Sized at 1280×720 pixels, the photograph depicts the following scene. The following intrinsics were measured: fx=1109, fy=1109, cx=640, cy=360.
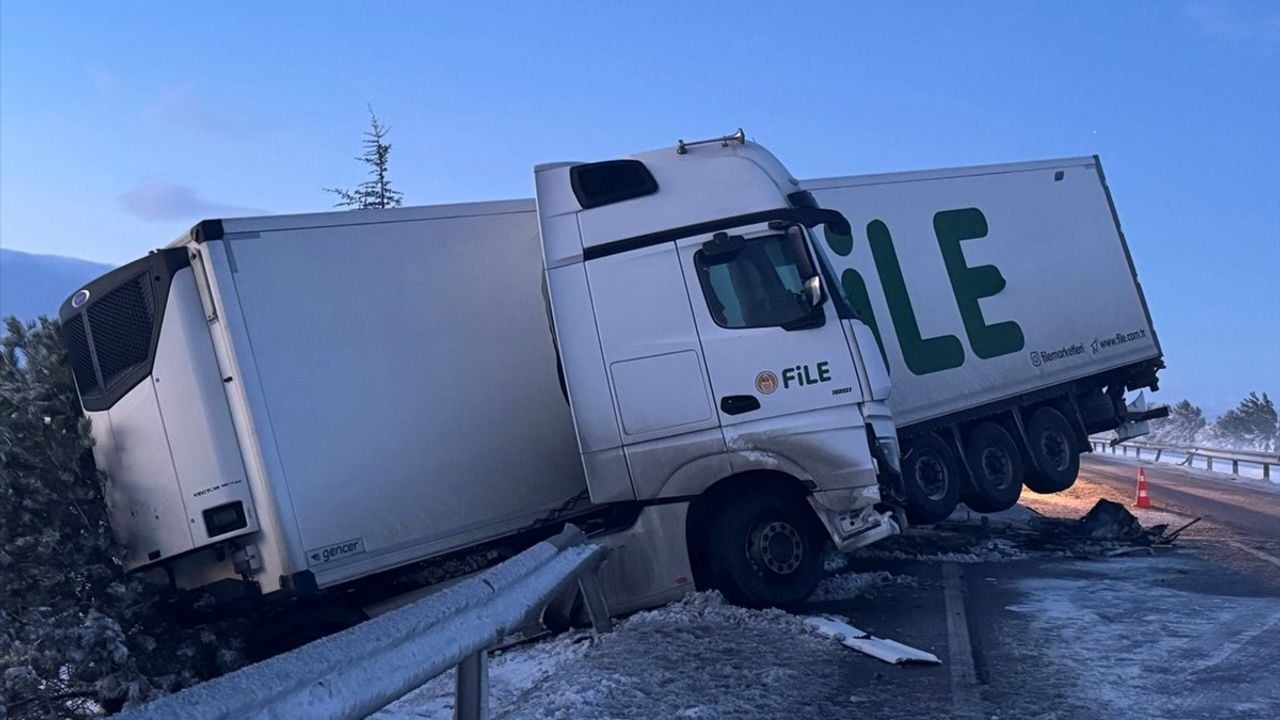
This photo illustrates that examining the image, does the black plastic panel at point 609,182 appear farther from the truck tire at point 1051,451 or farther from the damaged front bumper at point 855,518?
the truck tire at point 1051,451

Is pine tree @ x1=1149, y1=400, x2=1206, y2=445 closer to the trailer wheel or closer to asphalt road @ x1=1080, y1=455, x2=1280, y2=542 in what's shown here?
asphalt road @ x1=1080, y1=455, x2=1280, y2=542

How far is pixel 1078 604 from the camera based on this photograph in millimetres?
8523

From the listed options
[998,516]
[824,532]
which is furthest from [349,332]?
[998,516]

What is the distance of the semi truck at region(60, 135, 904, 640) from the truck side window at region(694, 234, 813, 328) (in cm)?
2

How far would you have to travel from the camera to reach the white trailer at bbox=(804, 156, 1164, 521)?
12.2 metres

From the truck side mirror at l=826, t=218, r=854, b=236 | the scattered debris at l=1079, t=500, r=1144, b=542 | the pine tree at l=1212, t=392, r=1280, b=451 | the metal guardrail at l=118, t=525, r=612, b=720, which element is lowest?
the pine tree at l=1212, t=392, r=1280, b=451

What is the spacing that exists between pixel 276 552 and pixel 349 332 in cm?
156

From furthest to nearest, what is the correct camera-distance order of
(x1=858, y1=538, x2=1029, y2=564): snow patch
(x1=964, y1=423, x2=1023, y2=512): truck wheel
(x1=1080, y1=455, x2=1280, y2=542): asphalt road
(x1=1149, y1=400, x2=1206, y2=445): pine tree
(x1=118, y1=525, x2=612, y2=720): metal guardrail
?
(x1=1149, y1=400, x2=1206, y2=445): pine tree
(x1=1080, y1=455, x2=1280, y2=542): asphalt road
(x1=964, y1=423, x2=1023, y2=512): truck wheel
(x1=858, y1=538, x2=1029, y2=564): snow patch
(x1=118, y1=525, x2=612, y2=720): metal guardrail

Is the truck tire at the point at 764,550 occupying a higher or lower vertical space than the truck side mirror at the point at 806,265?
lower

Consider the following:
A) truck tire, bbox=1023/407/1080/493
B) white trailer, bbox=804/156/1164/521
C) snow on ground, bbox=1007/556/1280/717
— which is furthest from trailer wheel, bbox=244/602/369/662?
truck tire, bbox=1023/407/1080/493

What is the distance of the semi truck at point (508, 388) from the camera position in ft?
23.5

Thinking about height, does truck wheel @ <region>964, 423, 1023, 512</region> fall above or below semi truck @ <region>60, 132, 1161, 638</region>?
below

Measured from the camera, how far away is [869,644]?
22.8 feet

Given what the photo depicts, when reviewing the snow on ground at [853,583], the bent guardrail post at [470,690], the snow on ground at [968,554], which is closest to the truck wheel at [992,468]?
the snow on ground at [968,554]
